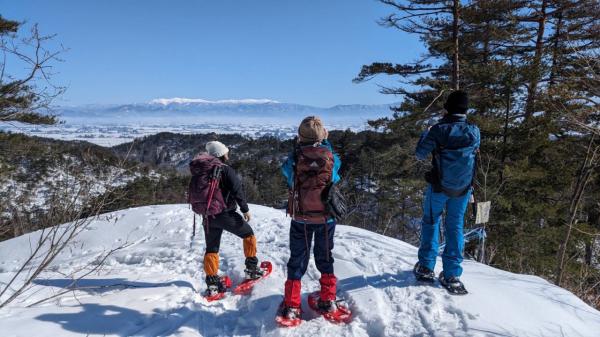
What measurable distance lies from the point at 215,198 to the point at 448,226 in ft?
7.93

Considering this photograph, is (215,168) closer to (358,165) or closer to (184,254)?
(184,254)

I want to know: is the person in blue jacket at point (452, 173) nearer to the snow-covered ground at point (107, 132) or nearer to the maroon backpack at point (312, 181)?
the maroon backpack at point (312, 181)

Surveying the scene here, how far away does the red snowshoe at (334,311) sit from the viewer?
3279mm

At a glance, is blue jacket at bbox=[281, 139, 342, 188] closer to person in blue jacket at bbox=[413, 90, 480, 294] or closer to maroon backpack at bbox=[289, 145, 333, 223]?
maroon backpack at bbox=[289, 145, 333, 223]

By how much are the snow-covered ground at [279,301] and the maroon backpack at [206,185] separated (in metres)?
1.02

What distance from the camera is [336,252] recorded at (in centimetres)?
488

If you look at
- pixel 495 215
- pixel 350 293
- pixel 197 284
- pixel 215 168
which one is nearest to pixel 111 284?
pixel 197 284

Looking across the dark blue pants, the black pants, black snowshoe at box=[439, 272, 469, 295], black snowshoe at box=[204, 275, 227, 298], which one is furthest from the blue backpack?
black snowshoe at box=[204, 275, 227, 298]

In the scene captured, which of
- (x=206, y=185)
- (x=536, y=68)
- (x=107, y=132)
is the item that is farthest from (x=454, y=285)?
(x=107, y=132)

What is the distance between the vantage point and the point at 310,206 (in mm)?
3254

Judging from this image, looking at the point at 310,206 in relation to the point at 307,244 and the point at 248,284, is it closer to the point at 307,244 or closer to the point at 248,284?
the point at 307,244

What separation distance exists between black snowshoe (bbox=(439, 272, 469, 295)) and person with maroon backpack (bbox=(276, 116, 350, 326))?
3.65ft

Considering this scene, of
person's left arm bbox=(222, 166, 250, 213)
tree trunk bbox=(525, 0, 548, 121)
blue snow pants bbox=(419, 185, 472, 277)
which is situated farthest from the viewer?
tree trunk bbox=(525, 0, 548, 121)

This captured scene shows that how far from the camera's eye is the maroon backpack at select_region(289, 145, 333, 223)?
3174 mm
